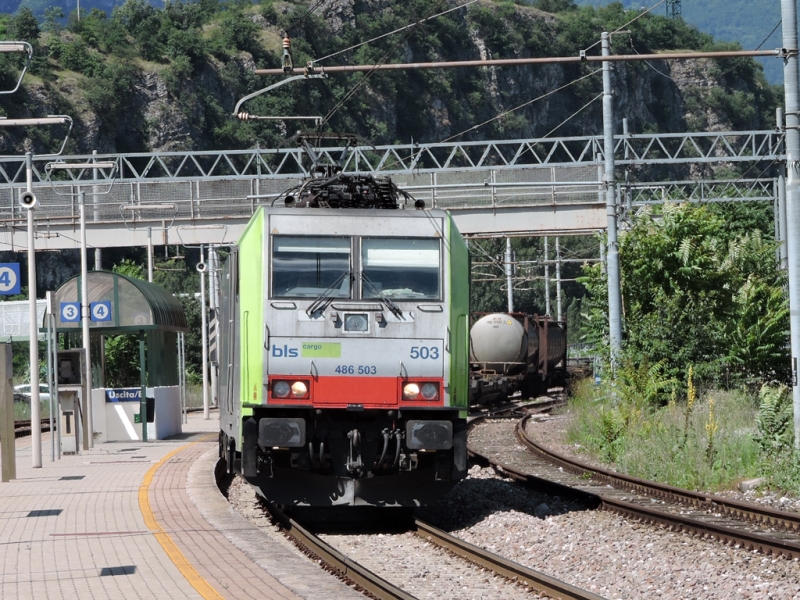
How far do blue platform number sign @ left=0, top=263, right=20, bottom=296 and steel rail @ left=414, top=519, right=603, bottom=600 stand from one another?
30.3ft

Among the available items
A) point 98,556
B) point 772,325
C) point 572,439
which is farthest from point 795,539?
point 772,325

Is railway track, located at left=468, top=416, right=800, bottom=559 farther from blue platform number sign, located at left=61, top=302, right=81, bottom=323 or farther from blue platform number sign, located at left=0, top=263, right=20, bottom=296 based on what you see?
blue platform number sign, located at left=61, top=302, right=81, bottom=323

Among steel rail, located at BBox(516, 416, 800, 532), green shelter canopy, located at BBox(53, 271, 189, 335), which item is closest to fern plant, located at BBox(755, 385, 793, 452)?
steel rail, located at BBox(516, 416, 800, 532)

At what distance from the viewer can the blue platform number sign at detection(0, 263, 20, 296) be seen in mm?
19734

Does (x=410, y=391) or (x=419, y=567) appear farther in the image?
(x=410, y=391)

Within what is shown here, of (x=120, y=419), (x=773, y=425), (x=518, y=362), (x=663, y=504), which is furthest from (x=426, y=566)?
(x=518, y=362)

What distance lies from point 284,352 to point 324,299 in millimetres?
722

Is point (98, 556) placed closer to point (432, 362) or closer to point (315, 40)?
point (432, 362)

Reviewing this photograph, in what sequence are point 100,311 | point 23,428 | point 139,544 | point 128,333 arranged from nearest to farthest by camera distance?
point 139,544
point 100,311
point 128,333
point 23,428

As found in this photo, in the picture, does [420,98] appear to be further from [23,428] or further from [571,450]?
[571,450]

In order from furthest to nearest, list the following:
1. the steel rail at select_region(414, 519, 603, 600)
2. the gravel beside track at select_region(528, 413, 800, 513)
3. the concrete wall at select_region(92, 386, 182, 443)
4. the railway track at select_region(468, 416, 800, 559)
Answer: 1. the concrete wall at select_region(92, 386, 182, 443)
2. the gravel beside track at select_region(528, 413, 800, 513)
3. the railway track at select_region(468, 416, 800, 559)
4. the steel rail at select_region(414, 519, 603, 600)

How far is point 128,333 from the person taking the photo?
89.2ft

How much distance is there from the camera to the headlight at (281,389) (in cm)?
1299

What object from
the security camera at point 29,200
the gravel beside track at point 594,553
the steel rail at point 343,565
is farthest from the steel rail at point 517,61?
the steel rail at point 343,565
